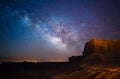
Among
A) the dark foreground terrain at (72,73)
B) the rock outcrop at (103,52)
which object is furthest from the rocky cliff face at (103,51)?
the dark foreground terrain at (72,73)

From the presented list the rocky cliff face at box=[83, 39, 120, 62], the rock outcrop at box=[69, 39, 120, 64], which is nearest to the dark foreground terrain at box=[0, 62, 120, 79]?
the rock outcrop at box=[69, 39, 120, 64]

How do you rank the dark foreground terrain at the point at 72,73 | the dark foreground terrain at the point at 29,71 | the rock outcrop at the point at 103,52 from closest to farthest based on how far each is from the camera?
1. the dark foreground terrain at the point at 72,73
2. the dark foreground terrain at the point at 29,71
3. the rock outcrop at the point at 103,52

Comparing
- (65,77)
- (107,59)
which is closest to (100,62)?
(107,59)

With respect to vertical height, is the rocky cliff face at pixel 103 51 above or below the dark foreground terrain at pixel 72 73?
above

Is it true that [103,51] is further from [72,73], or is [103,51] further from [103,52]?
[72,73]

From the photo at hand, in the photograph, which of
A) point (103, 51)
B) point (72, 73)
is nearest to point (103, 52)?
point (103, 51)

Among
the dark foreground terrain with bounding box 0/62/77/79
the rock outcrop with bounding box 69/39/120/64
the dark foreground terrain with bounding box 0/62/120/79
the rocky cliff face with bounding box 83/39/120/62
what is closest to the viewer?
the dark foreground terrain with bounding box 0/62/120/79

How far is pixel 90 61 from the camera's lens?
48.6 m

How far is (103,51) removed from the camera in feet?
169

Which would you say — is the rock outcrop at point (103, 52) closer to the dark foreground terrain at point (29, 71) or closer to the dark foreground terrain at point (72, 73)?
the dark foreground terrain at point (72, 73)

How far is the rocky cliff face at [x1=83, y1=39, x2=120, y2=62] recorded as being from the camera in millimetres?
47978

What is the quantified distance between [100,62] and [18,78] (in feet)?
62.6

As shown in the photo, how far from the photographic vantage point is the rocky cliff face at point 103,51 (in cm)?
4798

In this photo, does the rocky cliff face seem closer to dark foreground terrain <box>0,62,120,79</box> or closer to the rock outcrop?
the rock outcrop
